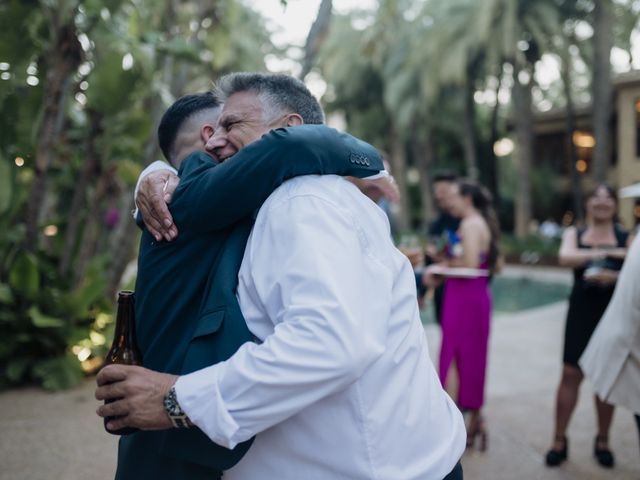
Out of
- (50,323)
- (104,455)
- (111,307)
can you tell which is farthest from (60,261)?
(104,455)

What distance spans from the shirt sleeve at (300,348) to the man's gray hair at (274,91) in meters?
0.46

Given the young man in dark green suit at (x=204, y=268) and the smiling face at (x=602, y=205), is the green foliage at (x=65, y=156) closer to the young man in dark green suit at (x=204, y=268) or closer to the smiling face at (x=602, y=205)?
the smiling face at (x=602, y=205)

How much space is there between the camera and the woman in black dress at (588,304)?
4621 mm

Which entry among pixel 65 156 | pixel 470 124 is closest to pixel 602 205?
pixel 65 156

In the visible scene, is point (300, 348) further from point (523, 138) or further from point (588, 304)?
point (523, 138)

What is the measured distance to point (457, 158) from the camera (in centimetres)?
4438

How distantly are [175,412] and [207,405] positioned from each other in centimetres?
10

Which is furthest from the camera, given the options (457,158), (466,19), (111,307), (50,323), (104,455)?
(457,158)

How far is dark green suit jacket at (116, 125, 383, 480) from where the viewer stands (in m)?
1.54

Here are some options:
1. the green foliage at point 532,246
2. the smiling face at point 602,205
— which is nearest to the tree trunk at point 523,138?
the green foliage at point 532,246

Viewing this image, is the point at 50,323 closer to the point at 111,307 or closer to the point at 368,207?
the point at 111,307

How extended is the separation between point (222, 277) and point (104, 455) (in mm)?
3511

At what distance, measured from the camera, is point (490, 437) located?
5207 millimetres

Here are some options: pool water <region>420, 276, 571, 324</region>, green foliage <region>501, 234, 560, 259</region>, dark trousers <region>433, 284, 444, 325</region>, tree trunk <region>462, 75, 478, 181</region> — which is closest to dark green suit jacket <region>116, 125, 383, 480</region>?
dark trousers <region>433, 284, 444, 325</region>
